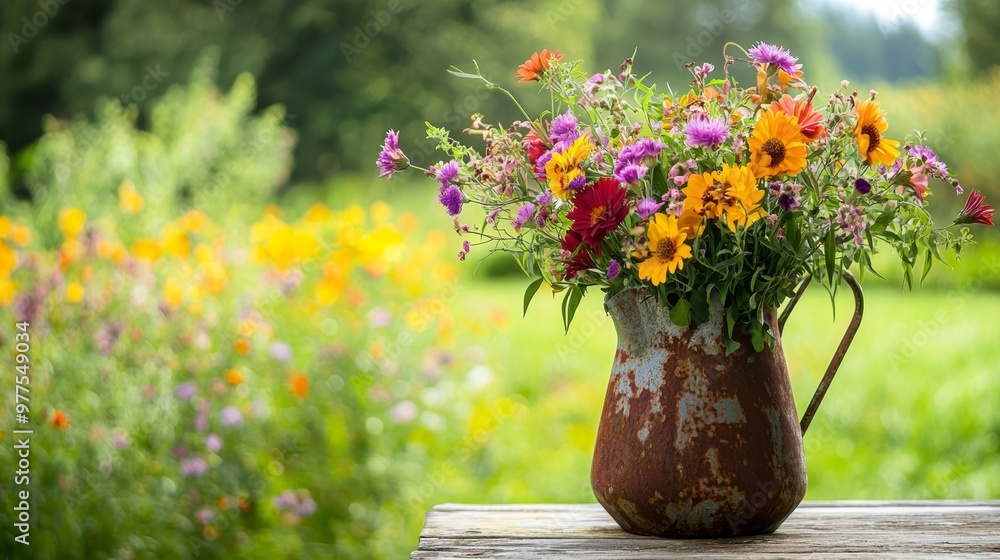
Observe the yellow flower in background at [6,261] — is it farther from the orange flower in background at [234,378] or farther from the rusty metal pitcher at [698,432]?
the rusty metal pitcher at [698,432]

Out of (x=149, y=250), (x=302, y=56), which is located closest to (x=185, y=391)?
(x=149, y=250)

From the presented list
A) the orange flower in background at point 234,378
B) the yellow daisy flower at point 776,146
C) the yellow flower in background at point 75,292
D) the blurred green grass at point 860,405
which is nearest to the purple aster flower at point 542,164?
the yellow daisy flower at point 776,146

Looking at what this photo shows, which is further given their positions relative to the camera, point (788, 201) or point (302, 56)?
point (302, 56)

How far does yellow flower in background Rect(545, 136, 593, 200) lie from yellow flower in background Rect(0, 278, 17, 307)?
1.76m

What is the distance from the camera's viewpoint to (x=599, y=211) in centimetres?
108

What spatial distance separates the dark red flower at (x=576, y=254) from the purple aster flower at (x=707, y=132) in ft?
0.55

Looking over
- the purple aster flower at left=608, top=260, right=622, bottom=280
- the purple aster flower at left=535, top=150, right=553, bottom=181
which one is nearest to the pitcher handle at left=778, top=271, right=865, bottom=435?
the purple aster flower at left=608, top=260, right=622, bottom=280

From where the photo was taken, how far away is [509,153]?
47.3 inches

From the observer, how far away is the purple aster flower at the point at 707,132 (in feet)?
3.47

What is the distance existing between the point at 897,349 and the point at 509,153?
3.76 m

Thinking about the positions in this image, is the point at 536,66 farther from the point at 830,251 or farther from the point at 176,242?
the point at 176,242

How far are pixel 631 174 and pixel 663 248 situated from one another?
0.30 ft

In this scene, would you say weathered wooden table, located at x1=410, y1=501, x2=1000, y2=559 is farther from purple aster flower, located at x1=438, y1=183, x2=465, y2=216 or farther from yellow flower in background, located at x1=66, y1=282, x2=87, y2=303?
yellow flower in background, located at x1=66, y1=282, x2=87, y2=303

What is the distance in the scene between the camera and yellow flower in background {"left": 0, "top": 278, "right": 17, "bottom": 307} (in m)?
2.33
